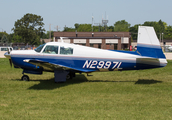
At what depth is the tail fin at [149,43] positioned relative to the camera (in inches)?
396

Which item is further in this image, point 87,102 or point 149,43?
point 149,43

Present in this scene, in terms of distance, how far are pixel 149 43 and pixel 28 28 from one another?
62254 millimetres

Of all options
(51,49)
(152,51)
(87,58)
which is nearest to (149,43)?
(152,51)

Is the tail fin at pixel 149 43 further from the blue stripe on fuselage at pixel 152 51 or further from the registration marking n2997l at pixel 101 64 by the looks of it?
the registration marking n2997l at pixel 101 64

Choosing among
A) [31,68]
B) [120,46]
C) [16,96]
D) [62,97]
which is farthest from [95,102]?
[120,46]

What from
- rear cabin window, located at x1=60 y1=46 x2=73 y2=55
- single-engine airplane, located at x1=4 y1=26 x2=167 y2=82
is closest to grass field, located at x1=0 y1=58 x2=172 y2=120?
single-engine airplane, located at x1=4 y1=26 x2=167 y2=82

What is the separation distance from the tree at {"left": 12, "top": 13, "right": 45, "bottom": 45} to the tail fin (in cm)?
5970

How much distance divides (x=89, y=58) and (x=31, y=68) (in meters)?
3.27

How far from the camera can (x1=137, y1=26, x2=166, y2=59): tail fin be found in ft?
33.0

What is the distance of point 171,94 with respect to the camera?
845cm

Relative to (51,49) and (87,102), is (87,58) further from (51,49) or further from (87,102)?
(87,102)

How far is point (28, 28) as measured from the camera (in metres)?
67.7

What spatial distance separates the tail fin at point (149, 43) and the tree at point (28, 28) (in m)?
59.7

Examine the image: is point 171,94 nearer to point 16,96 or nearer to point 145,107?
point 145,107
